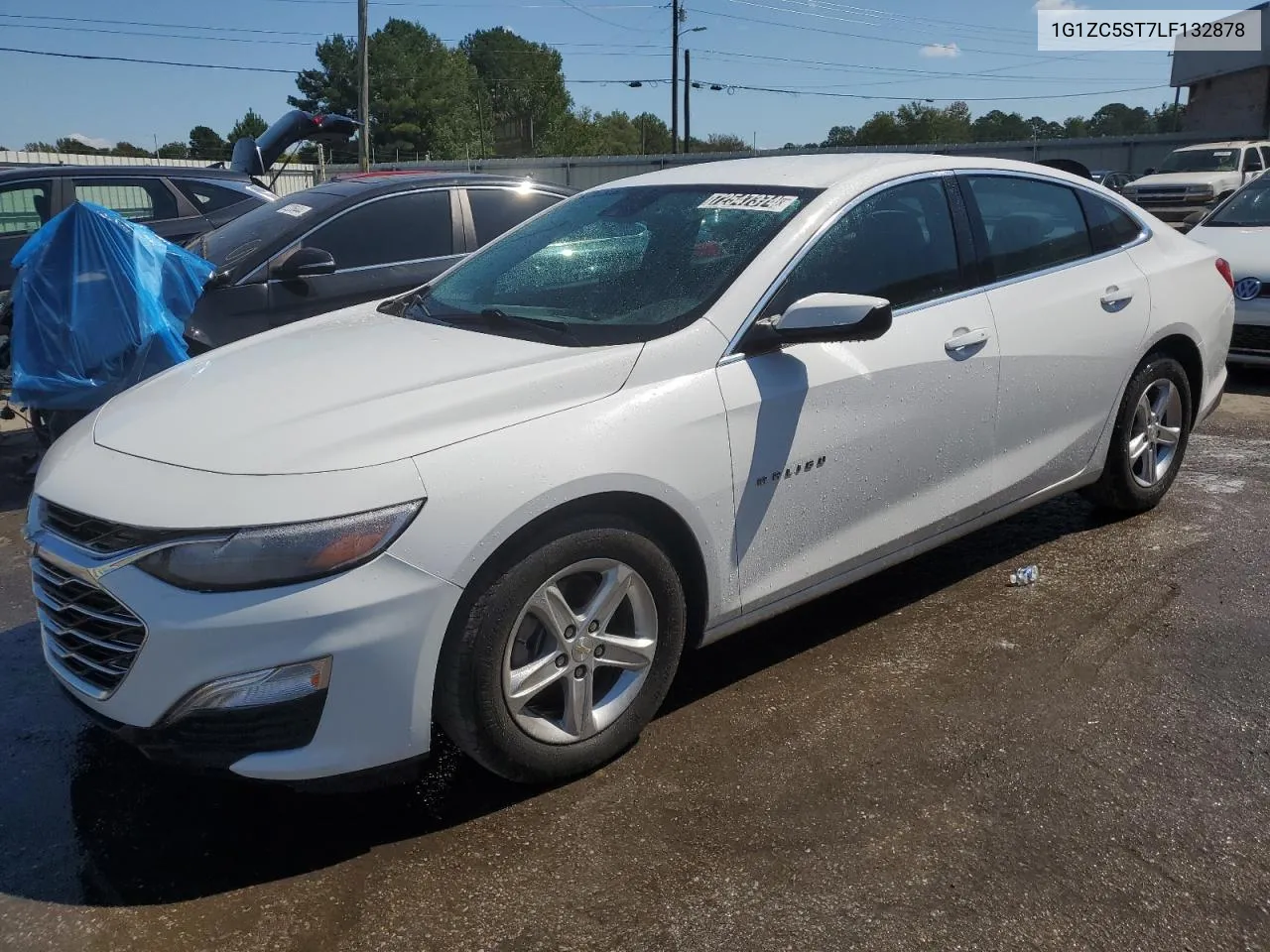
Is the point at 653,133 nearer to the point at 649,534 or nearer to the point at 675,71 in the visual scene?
the point at 675,71

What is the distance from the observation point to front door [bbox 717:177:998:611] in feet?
10.2

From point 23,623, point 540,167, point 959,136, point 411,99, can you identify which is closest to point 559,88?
point 411,99

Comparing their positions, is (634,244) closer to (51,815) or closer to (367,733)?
(367,733)

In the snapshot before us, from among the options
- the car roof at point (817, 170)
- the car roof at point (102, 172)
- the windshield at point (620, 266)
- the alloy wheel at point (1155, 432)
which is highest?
the car roof at point (102, 172)

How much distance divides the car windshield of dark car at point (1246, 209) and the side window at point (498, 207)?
5752 mm

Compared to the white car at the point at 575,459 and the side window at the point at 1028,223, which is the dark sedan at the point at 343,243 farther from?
the side window at the point at 1028,223

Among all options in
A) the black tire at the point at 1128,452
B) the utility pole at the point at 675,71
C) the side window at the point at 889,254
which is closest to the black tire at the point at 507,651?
the side window at the point at 889,254

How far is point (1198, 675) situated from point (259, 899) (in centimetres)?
289

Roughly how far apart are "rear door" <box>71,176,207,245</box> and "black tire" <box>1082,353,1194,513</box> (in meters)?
6.62

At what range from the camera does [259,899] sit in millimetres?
2473

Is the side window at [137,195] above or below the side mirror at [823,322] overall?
above

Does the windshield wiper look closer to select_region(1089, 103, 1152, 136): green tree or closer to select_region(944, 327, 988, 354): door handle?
select_region(944, 327, 988, 354): door handle

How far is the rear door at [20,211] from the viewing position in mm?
7926

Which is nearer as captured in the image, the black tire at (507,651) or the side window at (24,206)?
the black tire at (507,651)
